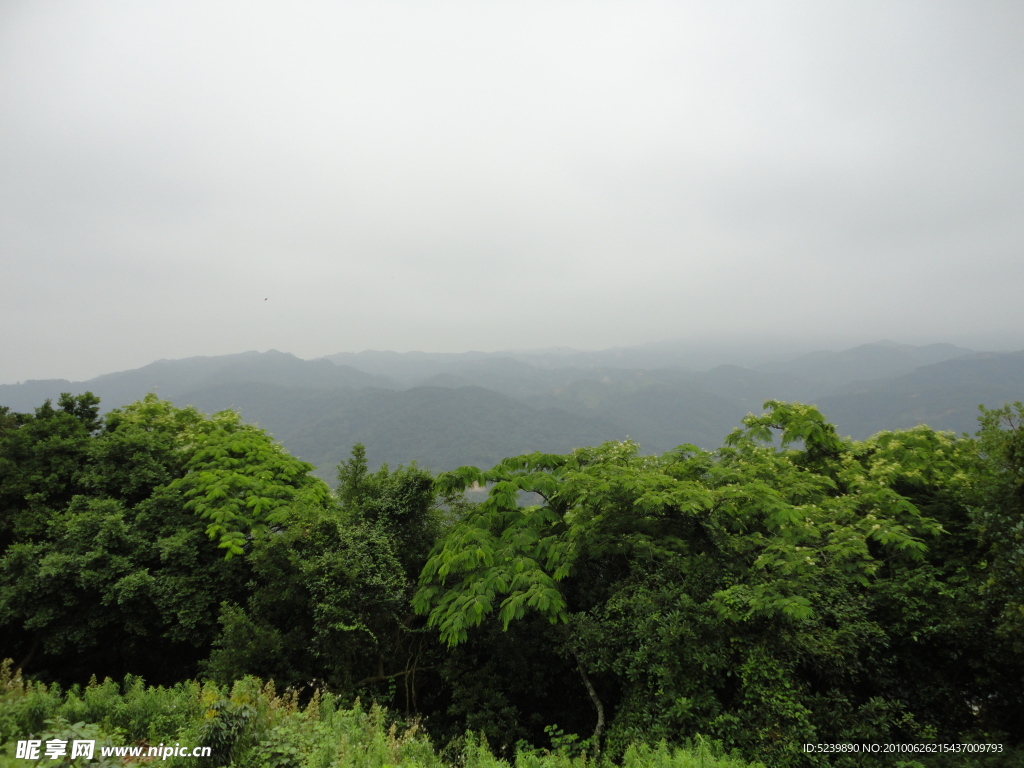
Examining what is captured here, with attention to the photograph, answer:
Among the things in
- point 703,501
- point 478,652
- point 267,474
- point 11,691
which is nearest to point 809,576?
point 703,501

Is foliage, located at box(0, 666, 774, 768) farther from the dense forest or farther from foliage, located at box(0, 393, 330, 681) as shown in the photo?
foliage, located at box(0, 393, 330, 681)

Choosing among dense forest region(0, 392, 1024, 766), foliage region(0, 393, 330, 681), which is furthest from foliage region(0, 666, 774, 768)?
foliage region(0, 393, 330, 681)

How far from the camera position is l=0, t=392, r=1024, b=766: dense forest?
25.7 feet

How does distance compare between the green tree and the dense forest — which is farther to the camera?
the green tree

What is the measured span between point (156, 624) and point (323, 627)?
6539 mm

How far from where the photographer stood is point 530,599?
31.2 feet

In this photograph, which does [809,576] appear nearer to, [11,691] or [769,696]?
[769,696]

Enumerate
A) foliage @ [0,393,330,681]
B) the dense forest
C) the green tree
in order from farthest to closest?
foliage @ [0,393,330,681] → the green tree → the dense forest

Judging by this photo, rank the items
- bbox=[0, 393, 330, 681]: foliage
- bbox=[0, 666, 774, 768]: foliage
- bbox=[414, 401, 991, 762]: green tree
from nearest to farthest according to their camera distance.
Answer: bbox=[0, 666, 774, 768]: foliage
bbox=[414, 401, 991, 762]: green tree
bbox=[0, 393, 330, 681]: foliage

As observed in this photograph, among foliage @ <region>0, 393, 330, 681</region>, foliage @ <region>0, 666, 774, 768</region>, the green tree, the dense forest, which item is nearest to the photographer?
foliage @ <region>0, 666, 774, 768</region>

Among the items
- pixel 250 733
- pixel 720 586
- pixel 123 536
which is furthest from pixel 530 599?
pixel 123 536

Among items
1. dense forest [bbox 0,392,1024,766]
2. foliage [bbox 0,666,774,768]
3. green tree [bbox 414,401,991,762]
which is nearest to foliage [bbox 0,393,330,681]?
dense forest [bbox 0,392,1024,766]

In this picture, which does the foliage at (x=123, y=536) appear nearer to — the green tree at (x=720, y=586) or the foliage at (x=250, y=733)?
the foliage at (x=250, y=733)

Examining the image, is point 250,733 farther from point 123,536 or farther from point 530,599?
point 123,536
